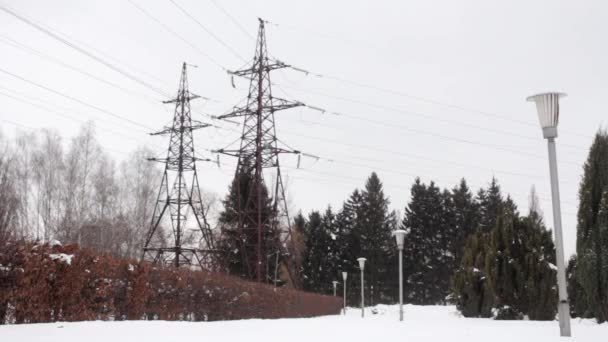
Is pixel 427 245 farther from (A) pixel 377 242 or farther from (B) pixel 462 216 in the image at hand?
(A) pixel 377 242

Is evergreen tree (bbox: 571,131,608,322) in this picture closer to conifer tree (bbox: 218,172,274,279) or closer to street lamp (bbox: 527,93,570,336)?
street lamp (bbox: 527,93,570,336)

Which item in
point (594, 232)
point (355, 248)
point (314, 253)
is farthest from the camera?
point (314, 253)

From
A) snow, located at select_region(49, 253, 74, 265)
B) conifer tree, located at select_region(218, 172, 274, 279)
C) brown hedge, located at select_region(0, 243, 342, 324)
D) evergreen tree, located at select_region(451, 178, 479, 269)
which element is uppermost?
evergreen tree, located at select_region(451, 178, 479, 269)

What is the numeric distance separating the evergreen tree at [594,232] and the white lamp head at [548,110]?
4373mm

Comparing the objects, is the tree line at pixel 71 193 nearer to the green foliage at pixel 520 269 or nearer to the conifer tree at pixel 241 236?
the conifer tree at pixel 241 236

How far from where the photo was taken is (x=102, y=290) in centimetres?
1175

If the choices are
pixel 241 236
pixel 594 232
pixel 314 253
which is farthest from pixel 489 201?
pixel 594 232

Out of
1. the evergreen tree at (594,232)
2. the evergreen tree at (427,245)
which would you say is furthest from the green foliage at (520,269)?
the evergreen tree at (427,245)

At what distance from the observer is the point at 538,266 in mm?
16859

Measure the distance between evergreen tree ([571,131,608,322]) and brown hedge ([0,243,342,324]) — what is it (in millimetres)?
9502

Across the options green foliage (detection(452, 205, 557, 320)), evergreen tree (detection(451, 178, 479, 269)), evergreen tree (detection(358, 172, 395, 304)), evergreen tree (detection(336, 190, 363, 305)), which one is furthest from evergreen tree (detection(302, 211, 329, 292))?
green foliage (detection(452, 205, 557, 320))

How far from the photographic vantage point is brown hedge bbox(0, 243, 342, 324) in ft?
31.8

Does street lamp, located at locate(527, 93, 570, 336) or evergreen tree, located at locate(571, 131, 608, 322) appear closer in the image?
street lamp, located at locate(527, 93, 570, 336)

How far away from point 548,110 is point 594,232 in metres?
4.96
